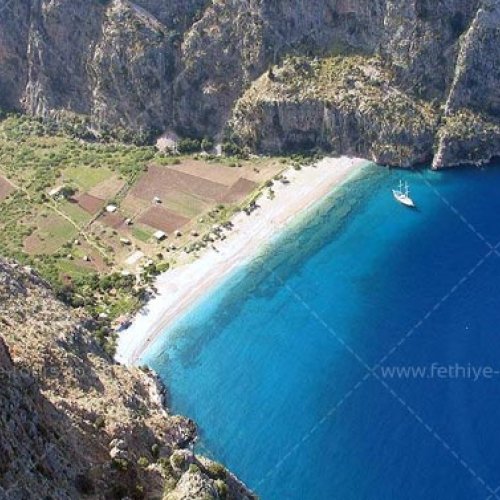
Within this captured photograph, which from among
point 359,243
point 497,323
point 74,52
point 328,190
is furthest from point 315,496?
point 74,52

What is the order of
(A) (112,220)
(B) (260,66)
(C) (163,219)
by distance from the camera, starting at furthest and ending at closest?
(B) (260,66) → (A) (112,220) → (C) (163,219)

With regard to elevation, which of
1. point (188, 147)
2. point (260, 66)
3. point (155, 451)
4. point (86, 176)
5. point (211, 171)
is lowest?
point (86, 176)

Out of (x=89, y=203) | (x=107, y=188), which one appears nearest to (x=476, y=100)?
(x=107, y=188)

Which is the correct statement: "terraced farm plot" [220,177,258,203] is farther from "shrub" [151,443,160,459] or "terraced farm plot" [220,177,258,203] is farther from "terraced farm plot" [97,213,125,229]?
"shrub" [151,443,160,459]

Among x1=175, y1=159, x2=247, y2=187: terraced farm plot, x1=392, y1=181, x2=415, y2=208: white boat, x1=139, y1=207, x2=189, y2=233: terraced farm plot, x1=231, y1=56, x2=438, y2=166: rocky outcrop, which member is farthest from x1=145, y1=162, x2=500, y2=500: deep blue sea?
x1=175, y1=159, x2=247, y2=187: terraced farm plot

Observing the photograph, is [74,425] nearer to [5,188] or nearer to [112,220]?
[112,220]

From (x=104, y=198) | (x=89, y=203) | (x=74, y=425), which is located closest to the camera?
(x=74, y=425)
